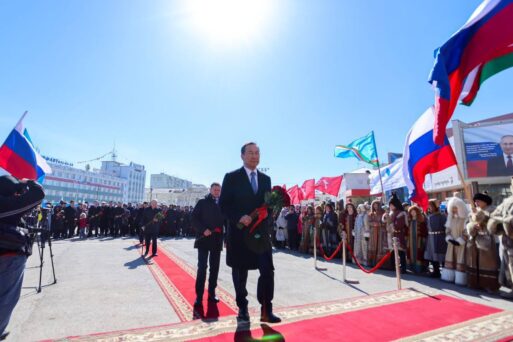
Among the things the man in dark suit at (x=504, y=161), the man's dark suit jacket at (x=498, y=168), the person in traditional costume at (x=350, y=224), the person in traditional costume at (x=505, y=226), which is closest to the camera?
the person in traditional costume at (x=505, y=226)

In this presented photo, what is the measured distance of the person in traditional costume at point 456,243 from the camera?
6046 mm

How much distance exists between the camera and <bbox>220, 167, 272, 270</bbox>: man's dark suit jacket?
3338mm

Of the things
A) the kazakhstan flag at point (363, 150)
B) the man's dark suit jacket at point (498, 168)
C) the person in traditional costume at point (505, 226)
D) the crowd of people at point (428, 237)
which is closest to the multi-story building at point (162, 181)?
the man's dark suit jacket at point (498, 168)

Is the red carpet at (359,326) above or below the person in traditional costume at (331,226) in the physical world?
below

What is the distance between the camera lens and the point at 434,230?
7.12 meters

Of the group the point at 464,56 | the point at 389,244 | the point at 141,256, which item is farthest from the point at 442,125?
the point at 141,256

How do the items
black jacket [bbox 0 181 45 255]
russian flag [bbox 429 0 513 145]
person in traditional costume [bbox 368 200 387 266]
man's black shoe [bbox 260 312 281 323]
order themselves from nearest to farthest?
black jacket [bbox 0 181 45 255] → man's black shoe [bbox 260 312 281 323] → russian flag [bbox 429 0 513 145] → person in traditional costume [bbox 368 200 387 266]

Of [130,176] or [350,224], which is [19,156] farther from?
[130,176]

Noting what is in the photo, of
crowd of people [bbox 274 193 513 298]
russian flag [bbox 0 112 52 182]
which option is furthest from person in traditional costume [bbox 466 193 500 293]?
russian flag [bbox 0 112 52 182]

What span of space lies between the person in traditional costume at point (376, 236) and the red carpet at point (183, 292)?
4.98 meters

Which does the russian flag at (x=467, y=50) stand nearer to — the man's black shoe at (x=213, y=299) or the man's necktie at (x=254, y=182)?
the man's necktie at (x=254, y=182)

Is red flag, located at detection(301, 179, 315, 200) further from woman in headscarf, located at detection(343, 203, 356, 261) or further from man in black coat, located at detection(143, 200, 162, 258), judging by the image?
man in black coat, located at detection(143, 200, 162, 258)

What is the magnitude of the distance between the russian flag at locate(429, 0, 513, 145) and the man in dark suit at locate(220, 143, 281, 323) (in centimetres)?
270

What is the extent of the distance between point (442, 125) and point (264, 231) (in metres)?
2.96
